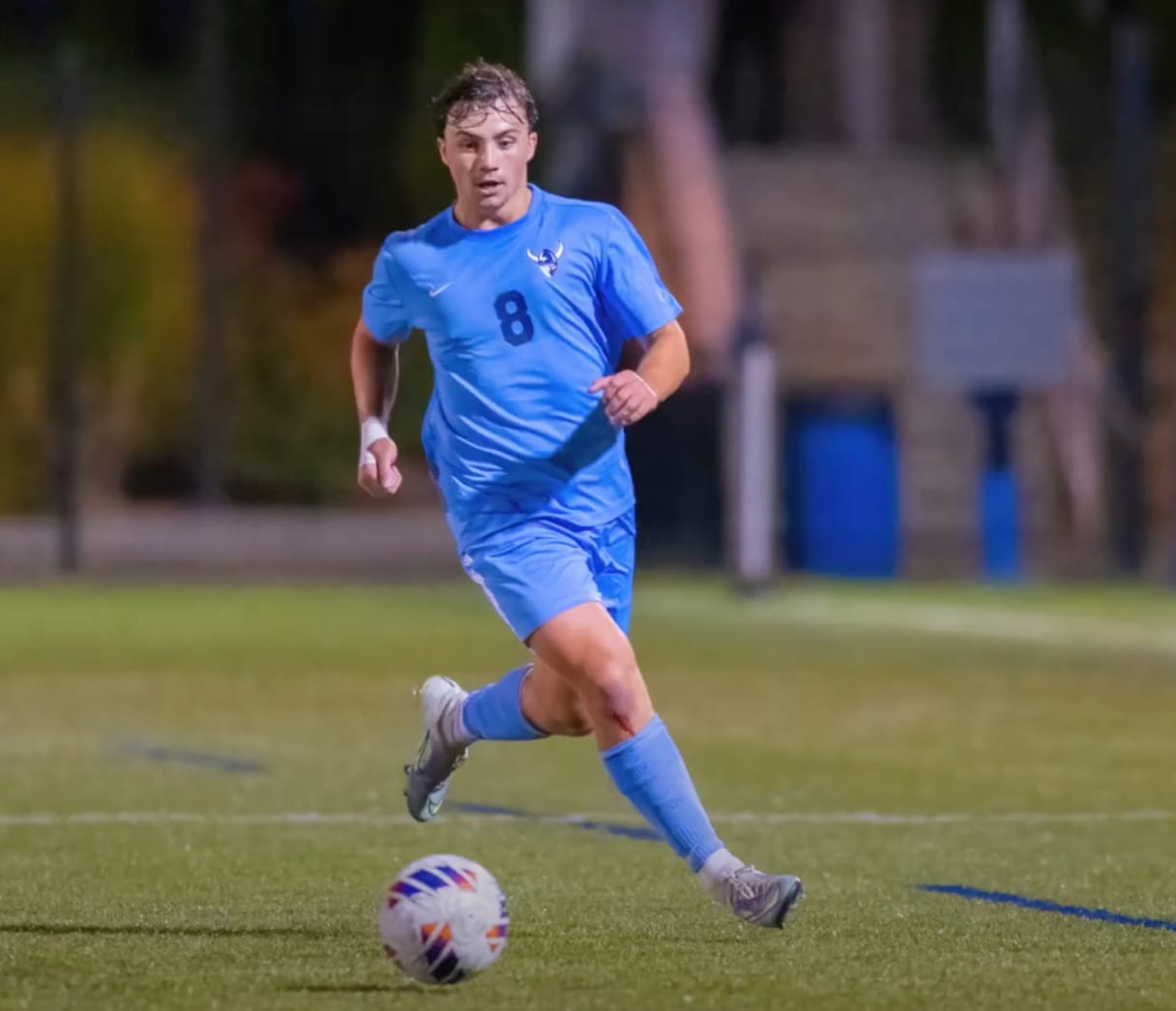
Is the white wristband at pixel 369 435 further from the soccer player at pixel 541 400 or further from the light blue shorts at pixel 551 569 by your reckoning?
the light blue shorts at pixel 551 569

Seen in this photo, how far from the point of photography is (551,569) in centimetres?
657

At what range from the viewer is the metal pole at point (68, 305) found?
2928cm

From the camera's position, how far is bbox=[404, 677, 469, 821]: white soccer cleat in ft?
24.5

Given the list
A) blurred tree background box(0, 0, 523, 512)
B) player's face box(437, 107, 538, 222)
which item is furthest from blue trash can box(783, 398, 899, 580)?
player's face box(437, 107, 538, 222)

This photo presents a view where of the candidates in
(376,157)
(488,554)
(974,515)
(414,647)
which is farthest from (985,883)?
(376,157)

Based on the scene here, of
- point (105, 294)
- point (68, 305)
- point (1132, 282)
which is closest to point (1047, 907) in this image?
point (1132, 282)

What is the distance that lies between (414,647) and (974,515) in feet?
47.7

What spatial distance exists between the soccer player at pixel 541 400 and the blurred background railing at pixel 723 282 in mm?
15304

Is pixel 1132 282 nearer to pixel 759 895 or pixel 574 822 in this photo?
pixel 574 822

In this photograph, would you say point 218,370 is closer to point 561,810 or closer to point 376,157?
point 376,157

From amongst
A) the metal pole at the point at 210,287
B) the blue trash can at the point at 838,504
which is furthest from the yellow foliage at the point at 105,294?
the blue trash can at the point at 838,504

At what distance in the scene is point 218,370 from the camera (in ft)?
133

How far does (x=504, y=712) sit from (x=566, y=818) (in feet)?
6.65

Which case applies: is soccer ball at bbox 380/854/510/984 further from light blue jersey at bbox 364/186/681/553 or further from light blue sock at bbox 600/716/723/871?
light blue jersey at bbox 364/186/681/553
